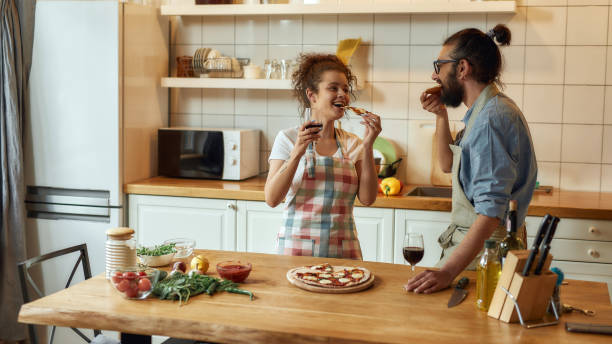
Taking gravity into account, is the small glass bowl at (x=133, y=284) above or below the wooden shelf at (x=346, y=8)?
below

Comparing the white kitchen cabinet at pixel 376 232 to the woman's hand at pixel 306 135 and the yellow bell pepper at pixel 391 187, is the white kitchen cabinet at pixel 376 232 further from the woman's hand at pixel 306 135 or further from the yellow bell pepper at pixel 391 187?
the woman's hand at pixel 306 135

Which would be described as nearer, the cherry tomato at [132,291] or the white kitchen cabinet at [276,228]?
the cherry tomato at [132,291]

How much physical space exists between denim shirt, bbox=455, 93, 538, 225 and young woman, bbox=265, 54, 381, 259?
45 cm

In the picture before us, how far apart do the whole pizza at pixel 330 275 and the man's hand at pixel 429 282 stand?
5.3 inches

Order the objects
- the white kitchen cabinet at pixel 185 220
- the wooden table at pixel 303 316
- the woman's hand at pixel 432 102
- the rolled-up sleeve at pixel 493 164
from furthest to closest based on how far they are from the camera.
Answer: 1. the white kitchen cabinet at pixel 185 220
2. the woman's hand at pixel 432 102
3. the rolled-up sleeve at pixel 493 164
4. the wooden table at pixel 303 316

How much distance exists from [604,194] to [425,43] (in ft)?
4.22

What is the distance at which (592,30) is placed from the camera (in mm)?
3416

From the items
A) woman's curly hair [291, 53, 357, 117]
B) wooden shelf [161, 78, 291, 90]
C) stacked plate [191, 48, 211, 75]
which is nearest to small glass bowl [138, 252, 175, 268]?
woman's curly hair [291, 53, 357, 117]

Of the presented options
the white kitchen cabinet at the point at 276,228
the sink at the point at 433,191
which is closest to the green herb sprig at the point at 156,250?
the white kitchen cabinet at the point at 276,228

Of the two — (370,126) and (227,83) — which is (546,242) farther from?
(227,83)

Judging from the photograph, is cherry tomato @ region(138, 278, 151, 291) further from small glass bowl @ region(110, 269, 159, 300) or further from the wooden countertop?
the wooden countertop

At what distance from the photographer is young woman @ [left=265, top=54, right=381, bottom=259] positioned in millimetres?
2318

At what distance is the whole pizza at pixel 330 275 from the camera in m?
1.75

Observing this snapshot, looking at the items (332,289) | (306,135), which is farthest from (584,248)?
(332,289)
